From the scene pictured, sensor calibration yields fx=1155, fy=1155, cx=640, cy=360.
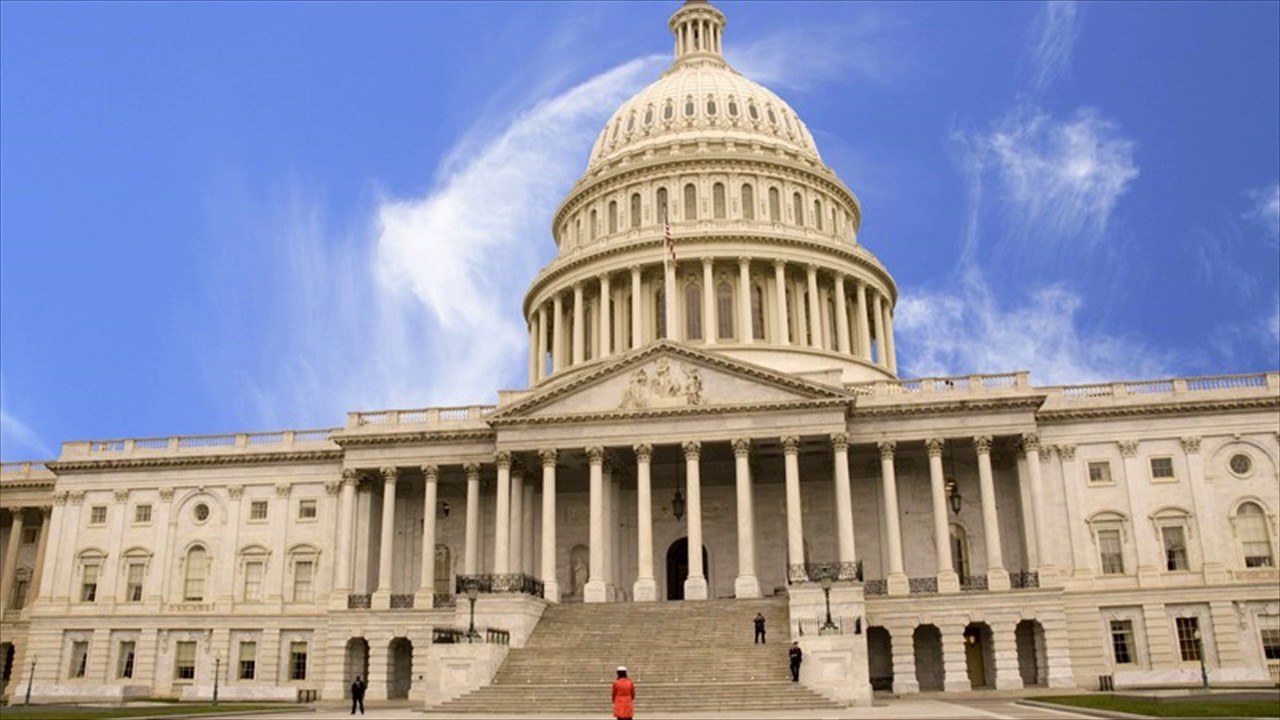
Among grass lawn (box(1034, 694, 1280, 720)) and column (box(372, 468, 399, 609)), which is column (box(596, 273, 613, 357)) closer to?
column (box(372, 468, 399, 609))

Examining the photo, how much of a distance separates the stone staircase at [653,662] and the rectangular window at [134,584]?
90.6ft

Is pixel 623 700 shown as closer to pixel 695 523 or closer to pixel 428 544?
pixel 695 523

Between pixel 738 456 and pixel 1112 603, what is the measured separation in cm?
1854

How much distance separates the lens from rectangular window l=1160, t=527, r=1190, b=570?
53.9m

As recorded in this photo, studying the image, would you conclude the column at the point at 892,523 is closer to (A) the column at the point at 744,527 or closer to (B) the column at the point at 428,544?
(A) the column at the point at 744,527

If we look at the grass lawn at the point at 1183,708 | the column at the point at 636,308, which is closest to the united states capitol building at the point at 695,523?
the column at the point at 636,308


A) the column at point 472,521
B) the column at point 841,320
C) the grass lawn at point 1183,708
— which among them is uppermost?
the column at point 841,320

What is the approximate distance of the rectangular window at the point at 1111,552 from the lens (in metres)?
54.3

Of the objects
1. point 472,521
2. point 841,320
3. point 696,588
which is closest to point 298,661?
point 472,521

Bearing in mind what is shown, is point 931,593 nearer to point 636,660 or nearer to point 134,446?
point 636,660

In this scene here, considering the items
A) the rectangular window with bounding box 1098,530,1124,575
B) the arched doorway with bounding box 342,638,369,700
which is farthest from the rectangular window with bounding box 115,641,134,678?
the rectangular window with bounding box 1098,530,1124,575

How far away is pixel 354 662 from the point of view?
185 feet

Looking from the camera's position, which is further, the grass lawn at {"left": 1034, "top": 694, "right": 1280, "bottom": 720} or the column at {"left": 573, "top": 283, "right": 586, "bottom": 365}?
the column at {"left": 573, "top": 283, "right": 586, "bottom": 365}

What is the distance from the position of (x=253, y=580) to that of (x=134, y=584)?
7.21 m
